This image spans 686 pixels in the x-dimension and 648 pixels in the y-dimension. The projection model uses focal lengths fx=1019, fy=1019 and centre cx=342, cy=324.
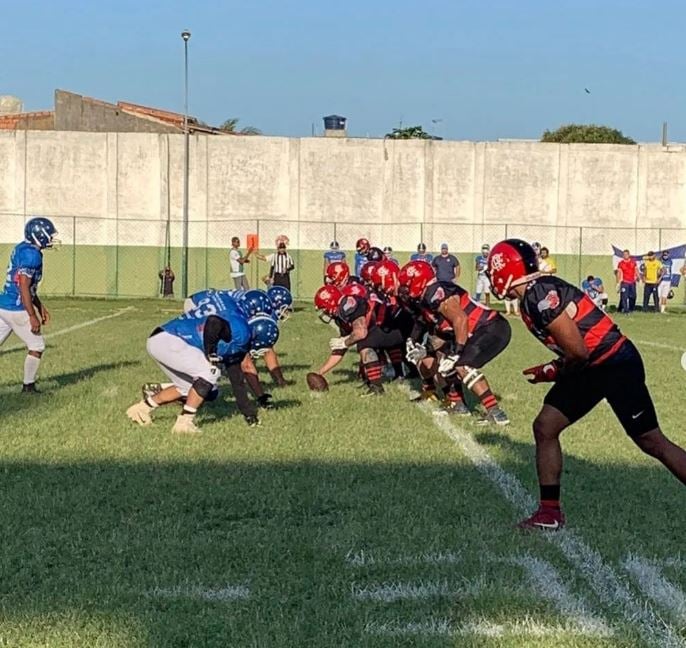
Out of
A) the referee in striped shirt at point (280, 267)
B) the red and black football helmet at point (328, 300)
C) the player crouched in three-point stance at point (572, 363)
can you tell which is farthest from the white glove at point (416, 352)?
the referee in striped shirt at point (280, 267)

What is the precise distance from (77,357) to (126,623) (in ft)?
34.7

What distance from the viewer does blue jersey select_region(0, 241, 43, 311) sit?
10664 mm

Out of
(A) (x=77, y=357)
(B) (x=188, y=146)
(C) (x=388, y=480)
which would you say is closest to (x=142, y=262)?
(B) (x=188, y=146)

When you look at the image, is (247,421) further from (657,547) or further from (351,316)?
(657,547)

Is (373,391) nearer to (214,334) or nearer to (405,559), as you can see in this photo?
(214,334)

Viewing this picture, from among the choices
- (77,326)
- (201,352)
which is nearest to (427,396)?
(201,352)

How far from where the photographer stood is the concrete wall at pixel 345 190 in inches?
1415

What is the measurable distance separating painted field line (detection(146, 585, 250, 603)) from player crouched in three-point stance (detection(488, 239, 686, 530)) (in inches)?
73.7

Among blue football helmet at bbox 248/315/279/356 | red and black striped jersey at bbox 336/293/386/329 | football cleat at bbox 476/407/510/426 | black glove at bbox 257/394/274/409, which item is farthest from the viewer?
red and black striped jersey at bbox 336/293/386/329

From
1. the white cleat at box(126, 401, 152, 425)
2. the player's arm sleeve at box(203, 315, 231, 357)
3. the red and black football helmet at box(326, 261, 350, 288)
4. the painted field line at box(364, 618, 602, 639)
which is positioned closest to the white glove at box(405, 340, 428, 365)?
the red and black football helmet at box(326, 261, 350, 288)

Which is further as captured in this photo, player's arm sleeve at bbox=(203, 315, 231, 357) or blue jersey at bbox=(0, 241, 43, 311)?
blue jersey at bbox=(0, 241, 43, 311)

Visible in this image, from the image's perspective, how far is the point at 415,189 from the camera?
36.7 metres

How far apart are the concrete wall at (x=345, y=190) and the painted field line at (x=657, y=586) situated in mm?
31602

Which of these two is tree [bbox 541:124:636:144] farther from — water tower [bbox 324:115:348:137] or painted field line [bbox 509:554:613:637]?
painted field line [bbox 509:554:613:637]
